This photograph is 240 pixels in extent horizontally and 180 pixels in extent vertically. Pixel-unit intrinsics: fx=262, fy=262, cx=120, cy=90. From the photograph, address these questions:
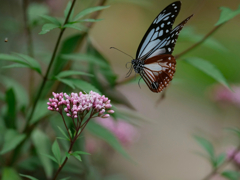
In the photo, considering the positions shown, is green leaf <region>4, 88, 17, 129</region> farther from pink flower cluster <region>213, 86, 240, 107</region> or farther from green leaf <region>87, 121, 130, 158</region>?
pink flower cluster <region>213, 86, 240, 107</region>

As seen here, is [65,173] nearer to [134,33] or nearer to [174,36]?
[174,36]

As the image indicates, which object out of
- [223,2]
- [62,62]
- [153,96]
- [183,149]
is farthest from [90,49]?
[223,2]

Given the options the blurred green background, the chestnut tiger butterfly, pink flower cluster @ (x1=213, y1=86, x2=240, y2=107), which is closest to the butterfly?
the chestnut tiger butterfly

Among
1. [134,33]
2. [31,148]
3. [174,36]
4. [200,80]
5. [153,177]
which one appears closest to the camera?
[174,36]

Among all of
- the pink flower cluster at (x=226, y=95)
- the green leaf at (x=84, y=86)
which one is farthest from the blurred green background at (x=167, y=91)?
the green leaf at (x=84, y=86)

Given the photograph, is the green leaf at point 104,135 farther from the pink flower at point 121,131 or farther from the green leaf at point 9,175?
the pink flower at point 121,131

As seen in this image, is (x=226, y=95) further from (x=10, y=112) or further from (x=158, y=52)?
(x=10, y=112)
